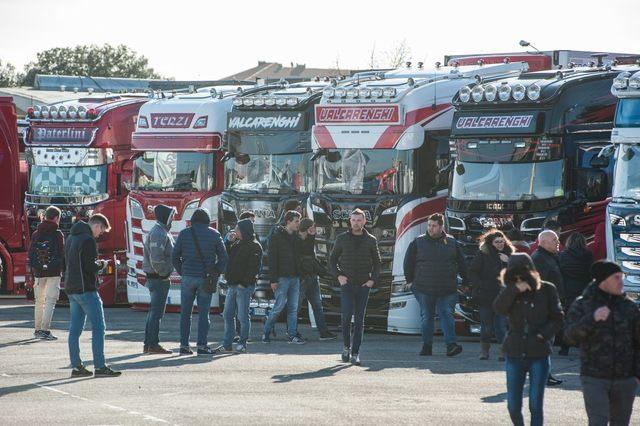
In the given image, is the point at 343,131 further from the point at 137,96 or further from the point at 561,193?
the point at 137,96

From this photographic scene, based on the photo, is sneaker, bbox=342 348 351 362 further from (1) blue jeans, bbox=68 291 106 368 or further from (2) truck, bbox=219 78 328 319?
(2) truck, bbox=219 78 328 319

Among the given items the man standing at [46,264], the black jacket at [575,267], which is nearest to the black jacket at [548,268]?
the black jacket at [575,267]

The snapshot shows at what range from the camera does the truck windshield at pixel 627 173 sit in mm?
16984

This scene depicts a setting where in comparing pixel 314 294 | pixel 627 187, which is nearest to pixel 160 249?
pixel 314 294

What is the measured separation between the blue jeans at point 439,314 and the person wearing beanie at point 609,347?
755 centimetres

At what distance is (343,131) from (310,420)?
8910 millimetres

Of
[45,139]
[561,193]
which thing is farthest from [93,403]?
[45,139]

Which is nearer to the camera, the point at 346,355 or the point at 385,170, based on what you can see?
the point at 346,355

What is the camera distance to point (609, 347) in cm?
951

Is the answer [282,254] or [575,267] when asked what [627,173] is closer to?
[575,267]

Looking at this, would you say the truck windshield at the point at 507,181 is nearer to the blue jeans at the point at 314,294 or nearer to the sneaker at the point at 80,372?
the blue jeans at the point at 314,294

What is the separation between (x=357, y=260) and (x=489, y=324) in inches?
73.3

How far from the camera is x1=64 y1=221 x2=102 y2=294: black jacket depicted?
14.9 metres

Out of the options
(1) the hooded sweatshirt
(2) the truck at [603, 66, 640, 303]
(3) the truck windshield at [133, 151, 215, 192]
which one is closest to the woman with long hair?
(2) the truck at [603, 66, 640, 303]
